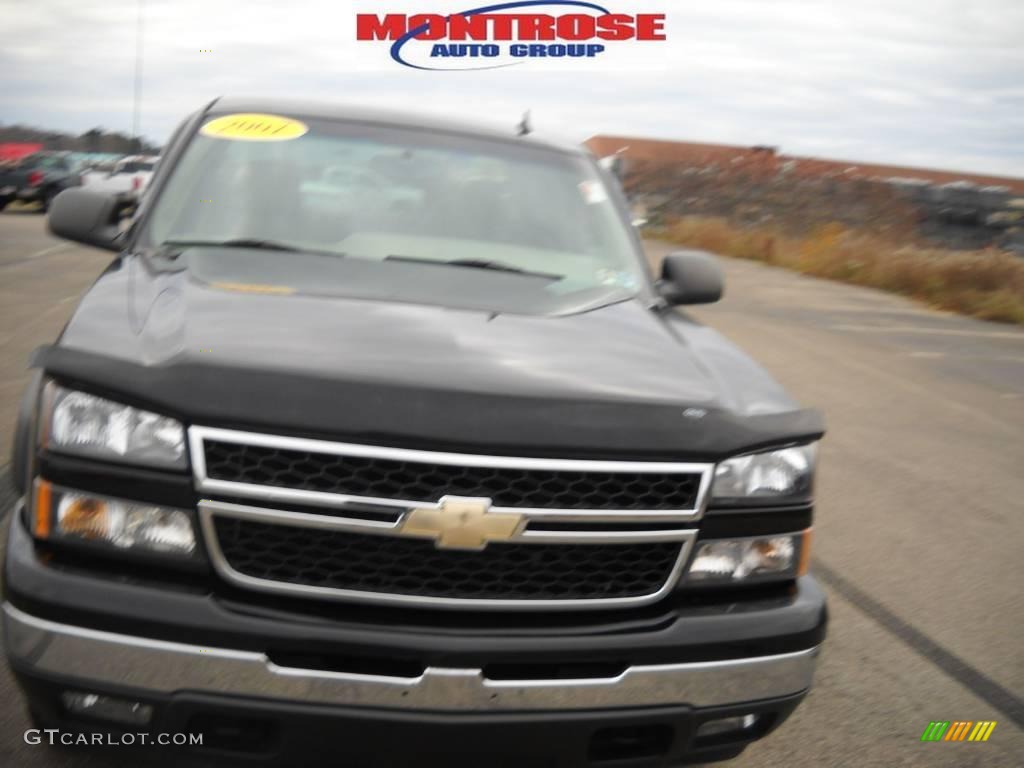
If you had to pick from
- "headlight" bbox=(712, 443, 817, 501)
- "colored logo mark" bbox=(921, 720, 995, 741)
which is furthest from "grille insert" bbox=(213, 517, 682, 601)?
"colored logo mark" bbox=(921, 720, 995, 741)

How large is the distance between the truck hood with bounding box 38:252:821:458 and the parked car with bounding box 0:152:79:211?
1071 inches

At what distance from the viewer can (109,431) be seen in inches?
95.7

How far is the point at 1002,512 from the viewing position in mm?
6418

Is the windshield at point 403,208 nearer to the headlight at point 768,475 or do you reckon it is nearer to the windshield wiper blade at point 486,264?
the windshield wiper blade at point 486,264

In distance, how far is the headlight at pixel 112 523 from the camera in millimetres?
2402

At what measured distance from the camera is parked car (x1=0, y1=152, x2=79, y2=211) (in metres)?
28.1

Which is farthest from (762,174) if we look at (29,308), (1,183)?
(29,308)

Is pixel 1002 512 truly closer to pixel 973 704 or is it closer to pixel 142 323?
pixel 973 704

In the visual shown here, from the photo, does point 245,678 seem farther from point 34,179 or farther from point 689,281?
point 34,179

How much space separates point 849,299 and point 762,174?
25552 millimetres

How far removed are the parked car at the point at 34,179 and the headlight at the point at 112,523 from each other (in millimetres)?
27936

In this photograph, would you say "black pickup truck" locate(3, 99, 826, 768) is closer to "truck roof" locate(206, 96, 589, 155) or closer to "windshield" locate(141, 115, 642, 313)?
"windshield" locate(141, 115, 642, 313)

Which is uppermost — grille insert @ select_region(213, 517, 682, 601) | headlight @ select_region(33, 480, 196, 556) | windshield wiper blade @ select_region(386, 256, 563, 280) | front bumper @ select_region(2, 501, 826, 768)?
windshield wiper blade @ select_region(386, 256, 563, 280)

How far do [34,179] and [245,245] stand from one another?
2707 centimetres
